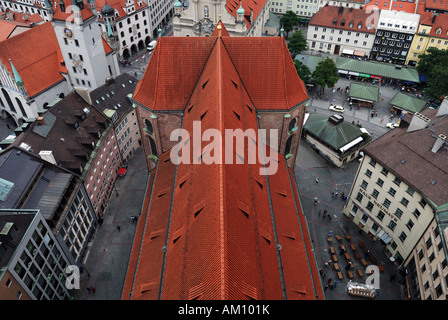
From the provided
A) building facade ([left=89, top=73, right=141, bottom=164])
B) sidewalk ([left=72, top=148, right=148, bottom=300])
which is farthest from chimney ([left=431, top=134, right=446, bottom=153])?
building facade ([left=89, top=73, right=141, bottom=164])

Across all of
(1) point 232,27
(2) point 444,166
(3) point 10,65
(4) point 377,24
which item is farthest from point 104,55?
(4) point 377,24

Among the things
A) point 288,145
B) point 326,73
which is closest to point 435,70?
point 326,73

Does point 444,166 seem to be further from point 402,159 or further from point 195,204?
point 195,204

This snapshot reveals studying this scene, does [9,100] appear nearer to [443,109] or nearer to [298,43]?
[298,43]

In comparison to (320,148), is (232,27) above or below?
above

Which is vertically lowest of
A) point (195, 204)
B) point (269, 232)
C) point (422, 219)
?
point (422, 219)
